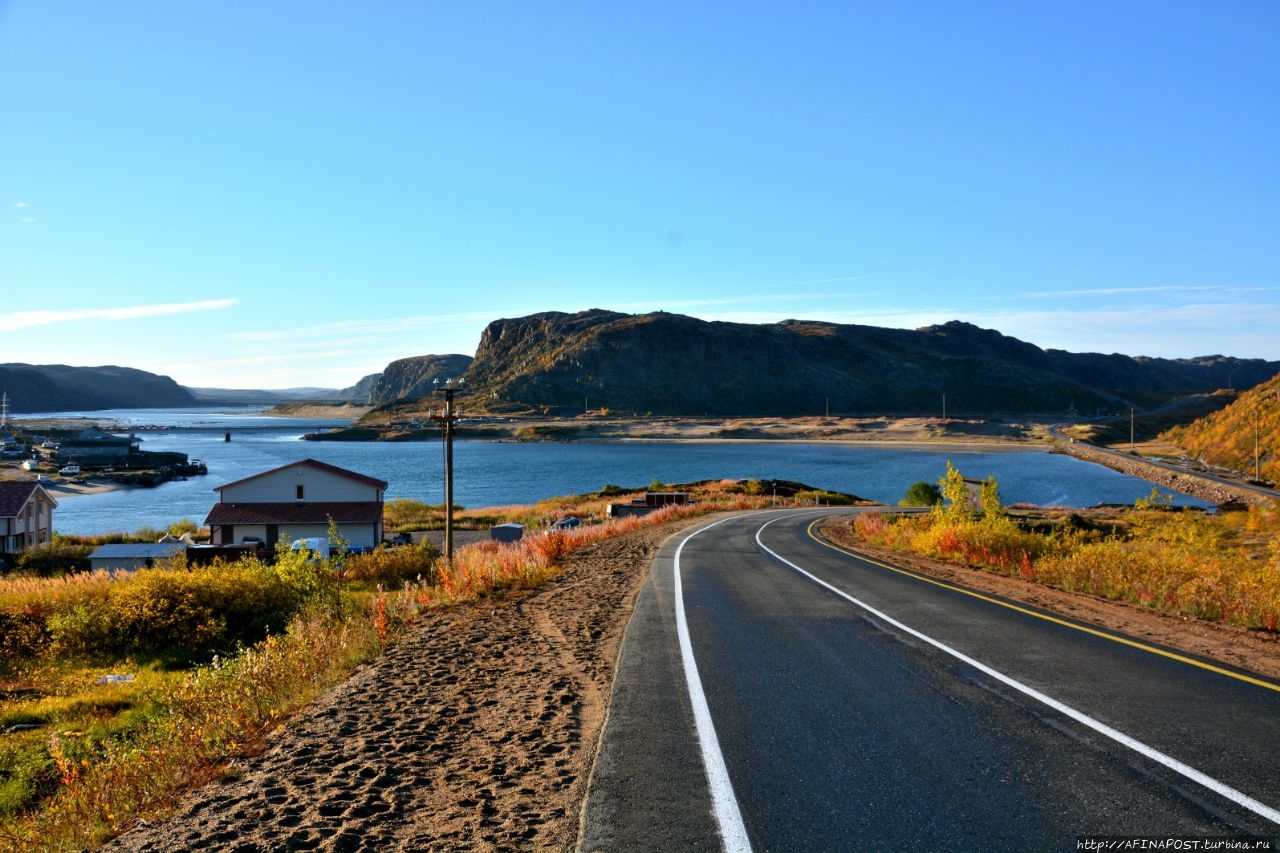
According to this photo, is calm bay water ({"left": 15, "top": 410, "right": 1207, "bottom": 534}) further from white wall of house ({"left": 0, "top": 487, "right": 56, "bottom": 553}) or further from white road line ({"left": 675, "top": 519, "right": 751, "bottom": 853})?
white road line ({"left": 675, "top": 519, "right": 751, "bottom": 853})

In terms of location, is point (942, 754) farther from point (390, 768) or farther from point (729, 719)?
point (390, 768)

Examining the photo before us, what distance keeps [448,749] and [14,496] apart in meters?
53.2

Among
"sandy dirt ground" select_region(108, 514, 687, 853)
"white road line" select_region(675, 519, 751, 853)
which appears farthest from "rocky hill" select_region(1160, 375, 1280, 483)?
"sandy dirt ground" select_region(108, 514, 687, 853)

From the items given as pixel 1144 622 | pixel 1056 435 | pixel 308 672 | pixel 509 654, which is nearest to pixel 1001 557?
pixel 1144 622

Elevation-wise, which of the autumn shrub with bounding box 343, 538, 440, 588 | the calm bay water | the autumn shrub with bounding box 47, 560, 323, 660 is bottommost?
the calm bay water

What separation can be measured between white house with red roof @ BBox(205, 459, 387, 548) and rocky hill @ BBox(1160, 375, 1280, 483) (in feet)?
225

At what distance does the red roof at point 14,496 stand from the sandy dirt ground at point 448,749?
154ft

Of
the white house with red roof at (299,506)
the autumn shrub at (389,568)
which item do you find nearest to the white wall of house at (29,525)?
the white house with red roof at (299,506)

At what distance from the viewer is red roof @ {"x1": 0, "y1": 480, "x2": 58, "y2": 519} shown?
4656 cm

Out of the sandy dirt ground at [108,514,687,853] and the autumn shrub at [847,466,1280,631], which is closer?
the sandy dirt ground at [108,514,687,853]

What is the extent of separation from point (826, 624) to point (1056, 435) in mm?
175878

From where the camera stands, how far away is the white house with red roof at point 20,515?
46500 millimetres

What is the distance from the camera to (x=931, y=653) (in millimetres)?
9562

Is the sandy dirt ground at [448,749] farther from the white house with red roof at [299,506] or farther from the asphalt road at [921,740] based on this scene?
the white house with red roof at [299,506]
